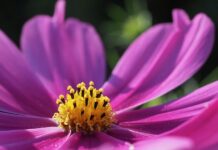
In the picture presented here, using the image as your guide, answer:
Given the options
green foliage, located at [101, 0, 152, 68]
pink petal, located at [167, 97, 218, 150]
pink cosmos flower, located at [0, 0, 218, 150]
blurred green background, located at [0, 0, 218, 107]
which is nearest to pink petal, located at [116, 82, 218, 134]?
pink cosmos flower, located at [0, 0, 218, 150]

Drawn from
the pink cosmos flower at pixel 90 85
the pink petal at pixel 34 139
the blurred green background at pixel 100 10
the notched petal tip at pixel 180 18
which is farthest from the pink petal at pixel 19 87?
the blurred green background at pixel 100 10

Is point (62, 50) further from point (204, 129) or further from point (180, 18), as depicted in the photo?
point (204, 129)

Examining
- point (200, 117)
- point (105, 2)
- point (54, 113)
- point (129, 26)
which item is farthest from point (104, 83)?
point (105, 2)

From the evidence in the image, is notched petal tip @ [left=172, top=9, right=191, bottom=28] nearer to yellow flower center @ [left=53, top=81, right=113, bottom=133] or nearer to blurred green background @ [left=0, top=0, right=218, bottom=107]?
yellow flower center @ [left=53, top=81, right=113, bottom=133]

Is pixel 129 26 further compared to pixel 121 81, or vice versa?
pixel 129 26

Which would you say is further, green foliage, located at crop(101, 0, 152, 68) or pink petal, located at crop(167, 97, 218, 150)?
green foliage, located at crop(101, 0, 152, 68)

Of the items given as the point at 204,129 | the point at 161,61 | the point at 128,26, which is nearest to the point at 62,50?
the point at 161,61

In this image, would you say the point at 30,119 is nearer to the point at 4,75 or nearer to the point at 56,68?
the point at 4,75
